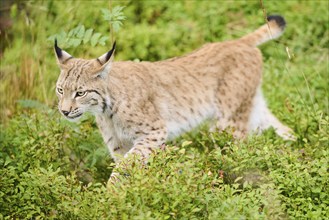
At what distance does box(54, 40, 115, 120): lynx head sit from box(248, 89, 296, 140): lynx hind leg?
1.65 metres

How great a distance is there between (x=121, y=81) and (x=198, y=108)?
0.91 meters

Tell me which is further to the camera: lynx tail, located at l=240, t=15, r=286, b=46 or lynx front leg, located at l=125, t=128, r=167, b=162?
lynx tail, located at l=240, t=15, r=286, b=46

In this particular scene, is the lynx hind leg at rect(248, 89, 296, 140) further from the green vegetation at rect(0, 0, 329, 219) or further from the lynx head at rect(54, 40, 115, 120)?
the lynx head at rect(54, 40, 115, 120)

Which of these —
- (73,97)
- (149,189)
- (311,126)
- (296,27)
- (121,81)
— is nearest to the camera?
(149,189)

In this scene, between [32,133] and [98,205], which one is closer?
[98,205]

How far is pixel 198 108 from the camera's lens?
6816mm

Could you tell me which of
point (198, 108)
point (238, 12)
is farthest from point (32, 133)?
point (238, 12)

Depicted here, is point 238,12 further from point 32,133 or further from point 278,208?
point 278,208

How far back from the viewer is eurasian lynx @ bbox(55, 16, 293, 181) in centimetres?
586

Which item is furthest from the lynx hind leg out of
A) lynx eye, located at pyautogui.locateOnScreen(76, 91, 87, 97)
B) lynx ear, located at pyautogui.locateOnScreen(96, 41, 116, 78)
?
lynx eye, located at pyautogui.locateOnScreen(76, 91, 87, 97)

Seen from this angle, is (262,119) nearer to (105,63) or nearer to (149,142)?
(149,142)

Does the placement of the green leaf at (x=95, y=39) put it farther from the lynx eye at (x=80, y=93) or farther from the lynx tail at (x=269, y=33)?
the lynx tail at (x=269, y=33)

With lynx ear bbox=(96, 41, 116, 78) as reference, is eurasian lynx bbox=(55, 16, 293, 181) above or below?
below

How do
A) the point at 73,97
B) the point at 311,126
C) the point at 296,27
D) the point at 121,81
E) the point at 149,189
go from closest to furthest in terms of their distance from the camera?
1. the point at 149,189
2. the point at 73,97
3. the point at 121,81
4. the point at 311,126
5. the point at 296,27
